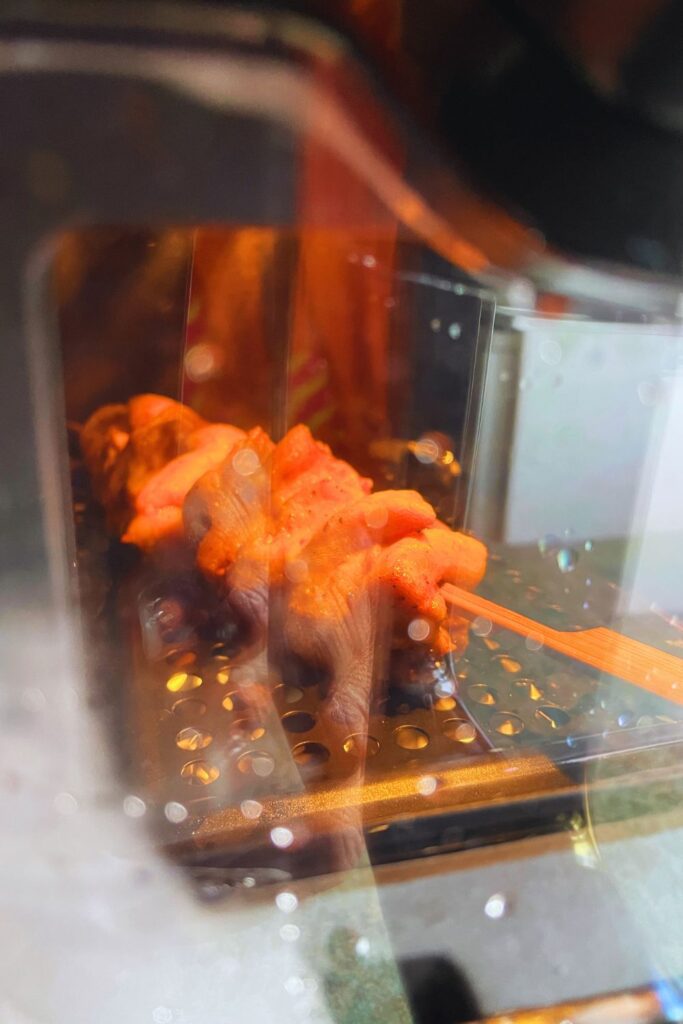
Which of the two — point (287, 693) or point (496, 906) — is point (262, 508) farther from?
point (496, 906)

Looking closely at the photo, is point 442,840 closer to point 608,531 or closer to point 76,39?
point 608,531

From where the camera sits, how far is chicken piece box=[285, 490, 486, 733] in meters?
0.56

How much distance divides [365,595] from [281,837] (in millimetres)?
174

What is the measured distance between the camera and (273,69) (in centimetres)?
34

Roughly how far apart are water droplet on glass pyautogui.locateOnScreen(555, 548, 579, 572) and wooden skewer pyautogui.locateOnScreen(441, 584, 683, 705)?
0.07 metres

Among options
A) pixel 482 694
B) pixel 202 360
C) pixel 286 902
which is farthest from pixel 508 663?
pixel 202 360

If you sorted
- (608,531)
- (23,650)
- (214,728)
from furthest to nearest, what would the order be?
(608,531) < (214,728) < (23,650)

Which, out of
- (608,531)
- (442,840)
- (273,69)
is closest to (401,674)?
(442,840)

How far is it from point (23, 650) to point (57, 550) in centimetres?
7

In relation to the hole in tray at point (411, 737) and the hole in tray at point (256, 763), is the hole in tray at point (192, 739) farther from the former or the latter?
the hole in tray at point (411, 737)

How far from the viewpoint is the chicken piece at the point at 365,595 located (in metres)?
0.56

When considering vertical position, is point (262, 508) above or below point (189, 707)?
above

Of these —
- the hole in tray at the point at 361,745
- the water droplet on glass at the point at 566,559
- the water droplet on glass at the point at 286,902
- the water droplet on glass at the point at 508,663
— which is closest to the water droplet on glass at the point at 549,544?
the water droplet on glass at the point at 566,559

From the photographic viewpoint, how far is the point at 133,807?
1.62ft
